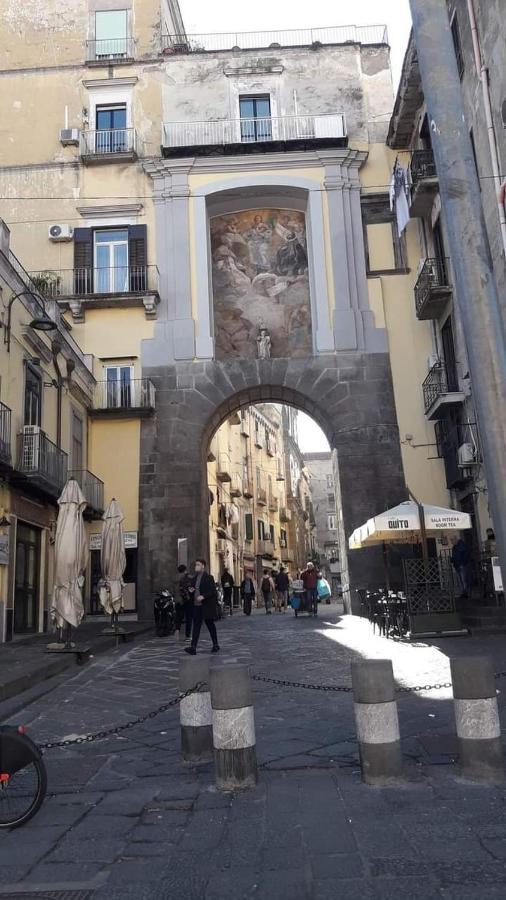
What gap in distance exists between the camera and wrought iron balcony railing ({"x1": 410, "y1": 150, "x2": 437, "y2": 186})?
2000cm

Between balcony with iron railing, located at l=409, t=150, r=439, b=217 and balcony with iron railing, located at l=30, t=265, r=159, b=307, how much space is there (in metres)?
7.84

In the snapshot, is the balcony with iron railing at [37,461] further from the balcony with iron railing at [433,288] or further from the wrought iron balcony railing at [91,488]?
the balcony with iron railing at [433,288]

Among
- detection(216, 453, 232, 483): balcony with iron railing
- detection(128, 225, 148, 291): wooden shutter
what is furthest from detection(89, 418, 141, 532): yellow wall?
detection(216, 453, 232, 483): balcony with iron railing

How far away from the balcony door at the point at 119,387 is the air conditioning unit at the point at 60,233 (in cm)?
422

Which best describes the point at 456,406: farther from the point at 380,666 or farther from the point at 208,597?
the point at 380,666

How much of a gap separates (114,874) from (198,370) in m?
19.7

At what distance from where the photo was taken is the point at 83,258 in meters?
23.4

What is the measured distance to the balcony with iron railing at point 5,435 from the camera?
1489 centimetres

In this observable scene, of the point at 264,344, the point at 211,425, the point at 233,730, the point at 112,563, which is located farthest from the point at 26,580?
the point at 233,730

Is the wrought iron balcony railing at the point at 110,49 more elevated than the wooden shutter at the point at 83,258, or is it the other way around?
the wrought iron balcony railing at the point at 110,49

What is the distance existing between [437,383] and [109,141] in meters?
12.9

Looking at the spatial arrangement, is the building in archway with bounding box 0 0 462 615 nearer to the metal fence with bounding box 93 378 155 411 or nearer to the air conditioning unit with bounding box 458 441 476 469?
the metal fence with bounding box 93 378 155 411

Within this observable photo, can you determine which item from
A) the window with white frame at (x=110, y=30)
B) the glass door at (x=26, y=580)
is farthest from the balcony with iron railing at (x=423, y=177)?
the glass door at (x=26, y=580)

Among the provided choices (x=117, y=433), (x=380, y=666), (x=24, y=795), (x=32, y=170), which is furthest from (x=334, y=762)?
(x=32, y=170)
